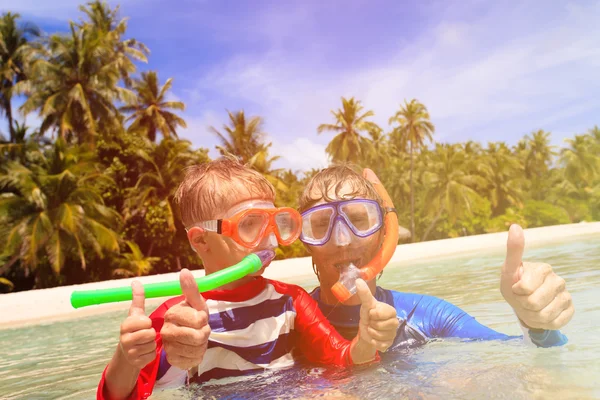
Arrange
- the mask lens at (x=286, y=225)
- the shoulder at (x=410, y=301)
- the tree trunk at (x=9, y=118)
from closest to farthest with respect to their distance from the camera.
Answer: the mask lens at (x=286, y=225) → the shoulder at (x=410, y=301) → the tree trunk at (x=9, y=118)

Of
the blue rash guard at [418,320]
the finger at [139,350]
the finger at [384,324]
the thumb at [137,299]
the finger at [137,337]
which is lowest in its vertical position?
the blue rash guard at [418,320]

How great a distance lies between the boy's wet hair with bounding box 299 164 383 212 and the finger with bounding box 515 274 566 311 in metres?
0.85

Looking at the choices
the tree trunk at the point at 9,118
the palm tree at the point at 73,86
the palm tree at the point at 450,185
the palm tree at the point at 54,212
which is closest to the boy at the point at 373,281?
the palm tree at the point at 54,212

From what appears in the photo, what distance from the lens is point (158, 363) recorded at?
1802mm

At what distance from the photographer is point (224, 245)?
1.92 metres

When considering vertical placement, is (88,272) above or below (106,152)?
below

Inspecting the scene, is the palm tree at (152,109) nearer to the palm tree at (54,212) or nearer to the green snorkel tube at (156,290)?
the palm tree at (54,212)

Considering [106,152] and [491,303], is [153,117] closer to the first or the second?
[106,152]

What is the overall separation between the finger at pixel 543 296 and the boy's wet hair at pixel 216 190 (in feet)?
3.36

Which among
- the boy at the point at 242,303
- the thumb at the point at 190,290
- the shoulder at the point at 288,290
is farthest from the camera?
the shoulder at the point at 288,290

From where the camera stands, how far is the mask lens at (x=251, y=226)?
189 cm

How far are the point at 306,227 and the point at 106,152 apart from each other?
20.8 m

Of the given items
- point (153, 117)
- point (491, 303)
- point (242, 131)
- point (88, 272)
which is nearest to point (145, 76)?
point (153, 117)

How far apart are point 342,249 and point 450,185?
101ft
